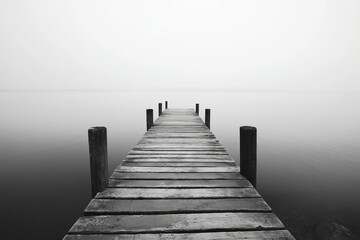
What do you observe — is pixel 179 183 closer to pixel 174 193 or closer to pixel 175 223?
pixel 174 193

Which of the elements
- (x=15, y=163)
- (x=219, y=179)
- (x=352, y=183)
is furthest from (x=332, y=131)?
(x=15, y=163)

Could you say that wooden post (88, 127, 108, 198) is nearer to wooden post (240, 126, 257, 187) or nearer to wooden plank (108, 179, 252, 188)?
wooden plank (108, 179, 252, 188)

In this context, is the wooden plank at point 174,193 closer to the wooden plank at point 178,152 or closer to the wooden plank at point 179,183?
the wooden plank at point 179,183

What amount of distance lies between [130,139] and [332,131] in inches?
672

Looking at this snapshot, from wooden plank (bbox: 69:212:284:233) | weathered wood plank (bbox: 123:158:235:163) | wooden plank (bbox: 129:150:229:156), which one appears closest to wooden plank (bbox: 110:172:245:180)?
weathered wood plank (bbox: 123:158:235:163)

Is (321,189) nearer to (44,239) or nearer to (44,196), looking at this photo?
(44,239)

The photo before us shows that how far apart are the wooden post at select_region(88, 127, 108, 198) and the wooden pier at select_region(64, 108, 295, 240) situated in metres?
0.14

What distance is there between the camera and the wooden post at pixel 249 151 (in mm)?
3680

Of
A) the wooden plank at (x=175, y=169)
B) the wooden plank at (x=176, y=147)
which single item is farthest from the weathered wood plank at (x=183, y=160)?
the wooden plank at (x=176, y=147)

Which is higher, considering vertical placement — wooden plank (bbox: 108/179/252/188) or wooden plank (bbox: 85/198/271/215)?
wooden plank (bbox: 108/179/252/188)

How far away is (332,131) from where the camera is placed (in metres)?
18.9

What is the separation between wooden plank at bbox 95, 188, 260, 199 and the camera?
3127 millimetres

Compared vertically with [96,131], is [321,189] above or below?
below

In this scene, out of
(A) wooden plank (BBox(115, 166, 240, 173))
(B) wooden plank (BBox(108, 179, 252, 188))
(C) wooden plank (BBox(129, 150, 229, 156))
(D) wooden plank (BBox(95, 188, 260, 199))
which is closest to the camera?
(D) wooden plank (BBox(95, 188, 260, 199))
